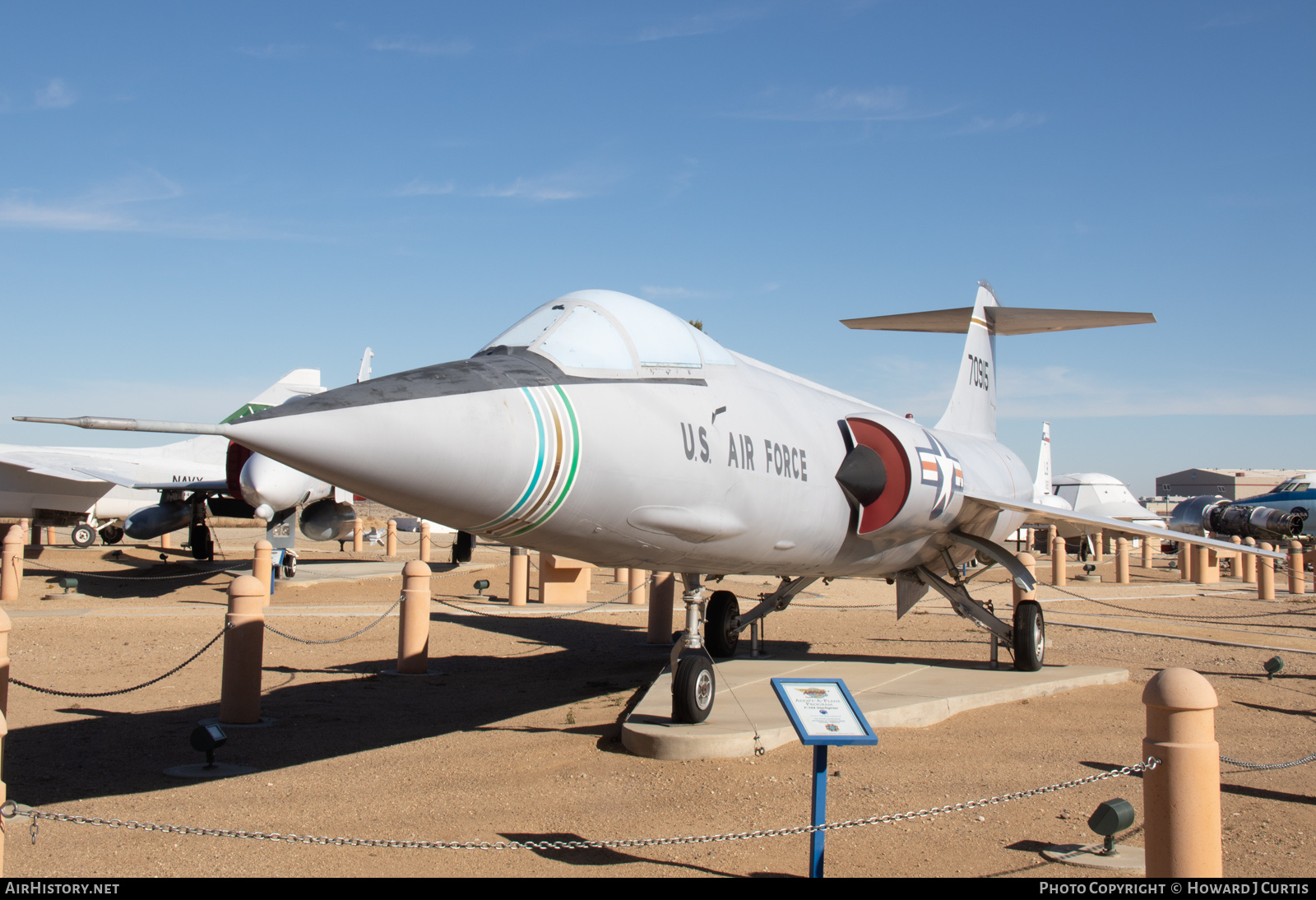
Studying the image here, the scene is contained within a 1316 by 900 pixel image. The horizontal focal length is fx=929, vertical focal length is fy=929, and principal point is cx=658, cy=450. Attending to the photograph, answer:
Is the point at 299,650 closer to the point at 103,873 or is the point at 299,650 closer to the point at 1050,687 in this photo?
the point at 103,873

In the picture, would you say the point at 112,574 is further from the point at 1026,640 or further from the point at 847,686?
the point at 1026,640

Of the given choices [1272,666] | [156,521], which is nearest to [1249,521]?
[1272,666]

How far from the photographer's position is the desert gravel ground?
13.9ft

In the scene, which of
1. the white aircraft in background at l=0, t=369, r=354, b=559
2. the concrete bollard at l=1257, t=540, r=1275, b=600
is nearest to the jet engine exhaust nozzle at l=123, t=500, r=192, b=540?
the white aircraft in background at l=0, t=369, r=354, b=559

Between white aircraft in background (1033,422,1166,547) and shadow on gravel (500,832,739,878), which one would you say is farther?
white aircraft in background (1033,422,1166,547)

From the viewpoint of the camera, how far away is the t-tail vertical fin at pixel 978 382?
1129cm

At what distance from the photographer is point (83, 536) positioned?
25.5 meters

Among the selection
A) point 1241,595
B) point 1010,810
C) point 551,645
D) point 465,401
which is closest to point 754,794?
point 1010,810

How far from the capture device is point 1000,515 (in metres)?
9.73

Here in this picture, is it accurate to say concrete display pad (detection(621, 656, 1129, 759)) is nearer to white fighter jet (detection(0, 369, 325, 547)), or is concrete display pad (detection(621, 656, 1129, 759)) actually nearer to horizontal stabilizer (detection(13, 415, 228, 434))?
horizontal stabilizer (detection(13, 415, 228, 434))

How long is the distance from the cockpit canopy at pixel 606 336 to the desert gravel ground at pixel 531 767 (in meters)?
2.34

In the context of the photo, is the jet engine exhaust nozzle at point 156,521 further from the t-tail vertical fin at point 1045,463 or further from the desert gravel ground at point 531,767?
the t-tail vertical fin at point 1045,463

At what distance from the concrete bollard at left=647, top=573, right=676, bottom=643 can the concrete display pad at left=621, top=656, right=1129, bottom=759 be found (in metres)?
2.96

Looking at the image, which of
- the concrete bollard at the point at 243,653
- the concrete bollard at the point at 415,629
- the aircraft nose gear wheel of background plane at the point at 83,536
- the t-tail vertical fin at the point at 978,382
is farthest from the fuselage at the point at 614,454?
the aircraft nose gear wheel of background plane at the point at 83,536
